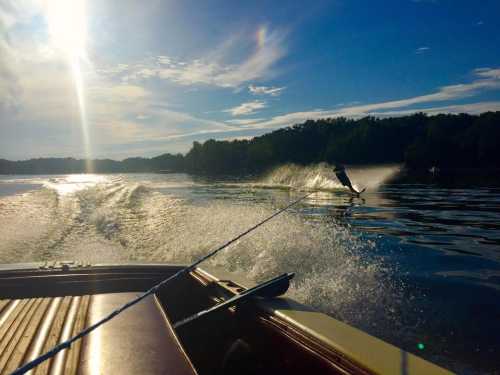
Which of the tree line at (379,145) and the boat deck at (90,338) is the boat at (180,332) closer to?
the boat deck at (90,338)

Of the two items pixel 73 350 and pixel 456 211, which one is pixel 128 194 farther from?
pixel 73 350

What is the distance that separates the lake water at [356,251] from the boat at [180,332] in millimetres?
2193

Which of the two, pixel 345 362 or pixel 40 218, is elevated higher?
pixel 345 362

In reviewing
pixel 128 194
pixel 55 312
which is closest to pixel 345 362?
pixel 55 312

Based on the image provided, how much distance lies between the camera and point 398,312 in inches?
201

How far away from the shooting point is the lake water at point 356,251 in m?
4.72

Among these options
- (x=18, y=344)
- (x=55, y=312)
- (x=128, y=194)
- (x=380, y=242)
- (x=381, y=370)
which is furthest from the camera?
(x=128, y=194)

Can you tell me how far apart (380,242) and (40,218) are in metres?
12.1

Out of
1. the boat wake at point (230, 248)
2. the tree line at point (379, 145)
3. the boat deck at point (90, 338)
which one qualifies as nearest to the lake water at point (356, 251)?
the boat wake at point (230, 248)

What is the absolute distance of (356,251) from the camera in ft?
27.6

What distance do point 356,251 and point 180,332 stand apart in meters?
5.80

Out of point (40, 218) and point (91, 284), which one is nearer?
point (91, 284)

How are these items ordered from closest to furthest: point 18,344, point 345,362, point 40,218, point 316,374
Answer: point 345,362, point 316,374, point 18,344, point 40,218

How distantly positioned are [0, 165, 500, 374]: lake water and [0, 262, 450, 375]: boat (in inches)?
86.3
